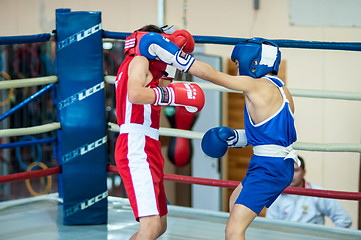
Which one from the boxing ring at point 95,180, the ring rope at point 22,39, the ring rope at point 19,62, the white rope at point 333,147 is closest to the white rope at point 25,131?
the boxing ring at point 95,180

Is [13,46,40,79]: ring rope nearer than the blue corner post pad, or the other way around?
the blue corner post pad

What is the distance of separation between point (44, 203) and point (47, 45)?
2822 mm

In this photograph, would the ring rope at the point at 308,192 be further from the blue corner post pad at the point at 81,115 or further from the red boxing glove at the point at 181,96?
the red boxing glove at the point at 181,96

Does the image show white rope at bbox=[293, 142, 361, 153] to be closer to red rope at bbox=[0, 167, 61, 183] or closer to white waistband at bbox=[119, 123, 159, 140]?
white waistband at bbox=[119, 123, 159, 140]

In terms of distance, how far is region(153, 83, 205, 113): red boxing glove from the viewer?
1.47m

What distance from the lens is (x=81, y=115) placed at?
80.9 inches

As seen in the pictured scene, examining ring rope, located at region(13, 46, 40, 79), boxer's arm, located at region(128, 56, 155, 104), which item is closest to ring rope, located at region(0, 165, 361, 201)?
boxer's arm, located at region(128, 56, 155, 104)

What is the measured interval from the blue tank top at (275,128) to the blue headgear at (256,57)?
0.14 feet

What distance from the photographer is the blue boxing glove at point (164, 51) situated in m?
1.47

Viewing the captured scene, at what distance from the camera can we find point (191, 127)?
4113 millimetres

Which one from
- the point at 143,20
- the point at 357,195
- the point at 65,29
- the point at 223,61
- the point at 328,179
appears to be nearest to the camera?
the point at 357,195

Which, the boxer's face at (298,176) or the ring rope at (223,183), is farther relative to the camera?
the boxer's face at (298,176)

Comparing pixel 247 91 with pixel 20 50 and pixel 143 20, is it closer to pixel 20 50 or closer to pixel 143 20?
pixel 143 20

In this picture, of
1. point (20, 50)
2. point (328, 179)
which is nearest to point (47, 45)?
point (20, 50)
